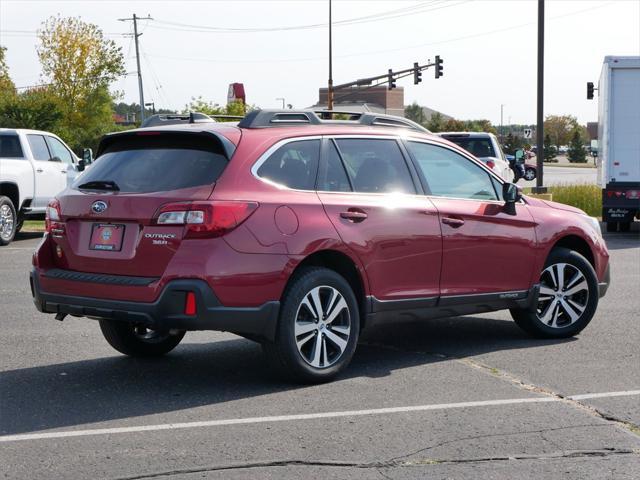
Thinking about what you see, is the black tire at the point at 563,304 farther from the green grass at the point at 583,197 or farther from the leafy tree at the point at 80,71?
the leafy tree at the point at 80,71

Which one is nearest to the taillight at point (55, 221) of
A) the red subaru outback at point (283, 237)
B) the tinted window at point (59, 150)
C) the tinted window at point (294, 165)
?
the red subaru outback at point (283, 237)

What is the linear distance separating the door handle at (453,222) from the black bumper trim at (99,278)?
92.7 inches

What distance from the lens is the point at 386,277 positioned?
766 cm

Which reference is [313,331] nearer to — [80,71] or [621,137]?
[621,137]

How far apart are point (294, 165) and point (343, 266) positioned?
75cm

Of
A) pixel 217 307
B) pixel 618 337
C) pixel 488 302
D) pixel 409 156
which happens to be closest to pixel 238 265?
pixel 217 307

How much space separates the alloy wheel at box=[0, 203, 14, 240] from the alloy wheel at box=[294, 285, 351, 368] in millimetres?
11943

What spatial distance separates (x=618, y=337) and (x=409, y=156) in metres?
2.51

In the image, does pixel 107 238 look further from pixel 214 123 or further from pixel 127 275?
pixel 214 123

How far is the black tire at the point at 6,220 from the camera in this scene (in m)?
18.1

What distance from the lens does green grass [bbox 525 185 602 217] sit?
26.8 meters

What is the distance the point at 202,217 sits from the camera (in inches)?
263

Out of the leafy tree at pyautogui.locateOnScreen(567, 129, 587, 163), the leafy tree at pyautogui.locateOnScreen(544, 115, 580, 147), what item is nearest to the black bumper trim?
the leafy tree at pyautogui.locateOnScreen(567, 129, 587, 163)

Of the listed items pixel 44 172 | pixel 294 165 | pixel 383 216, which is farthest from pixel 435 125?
pixel 294 165
